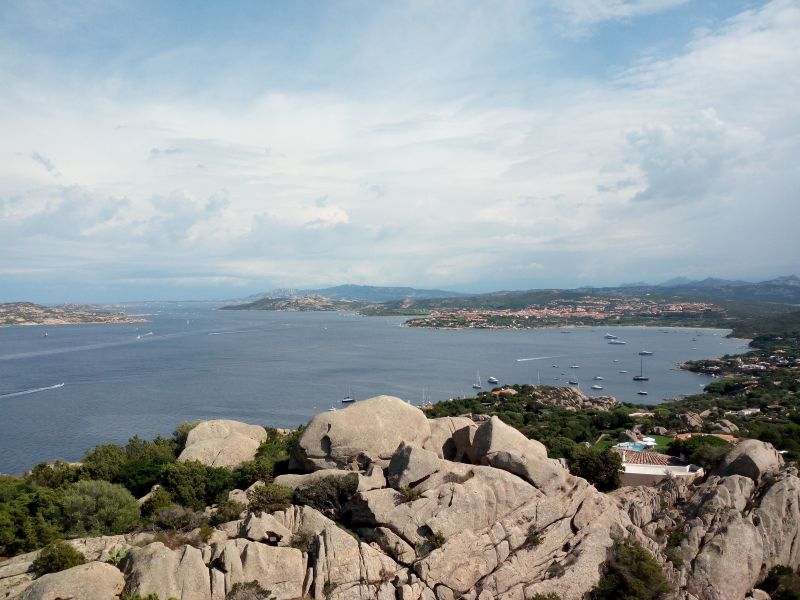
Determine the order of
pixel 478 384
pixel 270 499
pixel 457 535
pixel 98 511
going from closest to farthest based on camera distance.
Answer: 1. pixel 457 535
2. pixel 270 499
3. pixel 98 511
4. pixel 478 384

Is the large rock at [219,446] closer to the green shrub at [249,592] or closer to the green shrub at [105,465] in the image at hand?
the green shrub at [105,465]

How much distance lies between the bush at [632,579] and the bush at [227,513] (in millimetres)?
11960

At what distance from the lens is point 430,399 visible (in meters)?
90.6

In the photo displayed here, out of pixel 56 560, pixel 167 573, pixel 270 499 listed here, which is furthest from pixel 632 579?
pixel 56 560

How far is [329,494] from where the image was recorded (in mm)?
19375

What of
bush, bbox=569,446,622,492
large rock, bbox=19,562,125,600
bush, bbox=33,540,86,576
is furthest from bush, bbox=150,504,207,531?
bush, bbox=569,446,622,492

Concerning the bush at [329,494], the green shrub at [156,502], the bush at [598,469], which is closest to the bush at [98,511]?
the green shrub at [156,502]

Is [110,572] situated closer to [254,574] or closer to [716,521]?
[254,574]

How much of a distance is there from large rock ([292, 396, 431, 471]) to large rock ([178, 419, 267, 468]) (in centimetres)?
560

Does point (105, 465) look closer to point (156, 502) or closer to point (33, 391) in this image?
point (156, 502)

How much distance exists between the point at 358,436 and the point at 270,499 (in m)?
4.84

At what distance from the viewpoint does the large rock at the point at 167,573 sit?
14.6 m

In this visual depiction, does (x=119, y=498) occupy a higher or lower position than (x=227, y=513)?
lower

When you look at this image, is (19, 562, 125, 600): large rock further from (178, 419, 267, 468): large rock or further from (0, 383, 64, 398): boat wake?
(0, 383, 64, 398): boat wake
